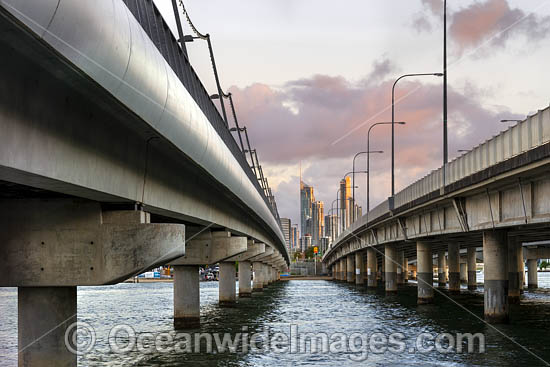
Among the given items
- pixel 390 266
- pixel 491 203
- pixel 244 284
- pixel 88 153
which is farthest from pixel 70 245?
pixel 390 266

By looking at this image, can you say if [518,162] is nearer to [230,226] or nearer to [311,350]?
[311,350]

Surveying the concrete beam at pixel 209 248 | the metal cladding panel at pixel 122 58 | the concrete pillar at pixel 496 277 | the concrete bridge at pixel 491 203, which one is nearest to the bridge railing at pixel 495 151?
the concrete bridge at pixel 491 203

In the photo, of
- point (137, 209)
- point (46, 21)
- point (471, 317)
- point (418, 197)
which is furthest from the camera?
point (418, 197)

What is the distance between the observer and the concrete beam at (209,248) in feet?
113

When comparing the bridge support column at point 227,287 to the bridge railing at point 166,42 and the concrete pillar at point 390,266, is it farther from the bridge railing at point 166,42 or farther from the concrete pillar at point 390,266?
the bridge railing at point 166,42

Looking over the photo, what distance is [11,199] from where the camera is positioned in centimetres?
1441

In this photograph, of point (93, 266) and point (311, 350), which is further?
point (311, 350)

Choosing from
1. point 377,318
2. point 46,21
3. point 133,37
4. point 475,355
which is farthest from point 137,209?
point 377,318

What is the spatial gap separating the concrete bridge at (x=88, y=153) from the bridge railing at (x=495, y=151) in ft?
37.0

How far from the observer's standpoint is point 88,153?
39.1ft

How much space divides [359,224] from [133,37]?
7244cm

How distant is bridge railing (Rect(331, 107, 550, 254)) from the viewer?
25.0m

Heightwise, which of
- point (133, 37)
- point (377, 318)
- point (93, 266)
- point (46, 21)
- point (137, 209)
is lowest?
point (377, 318)

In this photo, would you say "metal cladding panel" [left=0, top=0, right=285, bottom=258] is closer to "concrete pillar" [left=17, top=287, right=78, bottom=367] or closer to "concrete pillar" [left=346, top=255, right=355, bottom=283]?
"concrete pillar" [left=17, top=287, right=78, bottom=367]
